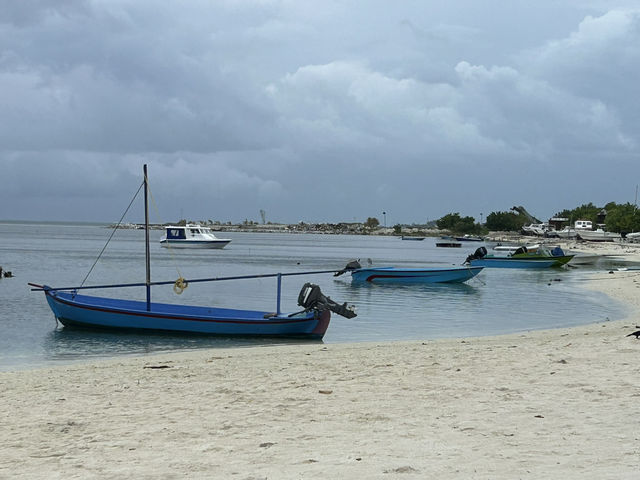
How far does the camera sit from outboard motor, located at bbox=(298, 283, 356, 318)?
18891mm

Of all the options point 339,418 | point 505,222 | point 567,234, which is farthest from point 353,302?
point 505,222

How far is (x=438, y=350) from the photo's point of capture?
14.4 meters

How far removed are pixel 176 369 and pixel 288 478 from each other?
6871mm

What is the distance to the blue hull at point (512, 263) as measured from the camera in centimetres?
5444

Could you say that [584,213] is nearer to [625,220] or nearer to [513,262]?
[625,220]

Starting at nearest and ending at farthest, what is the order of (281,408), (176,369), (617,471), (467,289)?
(617,471)
(281,408)
(176,369)
(467,289)

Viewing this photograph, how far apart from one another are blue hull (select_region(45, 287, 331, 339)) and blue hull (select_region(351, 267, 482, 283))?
19785 millimetres

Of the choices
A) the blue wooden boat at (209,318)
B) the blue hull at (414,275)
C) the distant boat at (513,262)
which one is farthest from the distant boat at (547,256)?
the blue wooden boat at (209,318)

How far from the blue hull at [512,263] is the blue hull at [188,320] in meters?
36.9

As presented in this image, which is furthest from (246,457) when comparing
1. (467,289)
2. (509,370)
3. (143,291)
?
(467,289)

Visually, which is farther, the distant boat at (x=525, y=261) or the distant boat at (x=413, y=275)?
the distant boat at (x=525, y=261)

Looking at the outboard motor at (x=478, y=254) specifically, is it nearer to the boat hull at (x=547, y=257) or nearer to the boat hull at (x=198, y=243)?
the boat hull at (x=547, y=257)

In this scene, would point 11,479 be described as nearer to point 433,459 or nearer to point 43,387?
point 433,459

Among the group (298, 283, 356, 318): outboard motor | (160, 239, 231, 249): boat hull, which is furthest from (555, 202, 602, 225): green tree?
(298, 283, 356, 318): outboard motor
